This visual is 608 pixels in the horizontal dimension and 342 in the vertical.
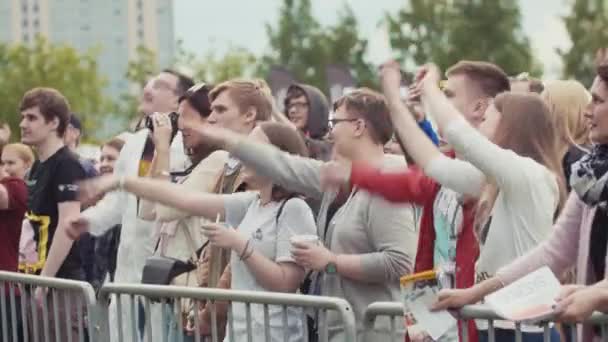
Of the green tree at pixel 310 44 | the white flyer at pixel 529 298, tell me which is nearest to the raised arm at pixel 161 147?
the white flyer at pixel 529 298

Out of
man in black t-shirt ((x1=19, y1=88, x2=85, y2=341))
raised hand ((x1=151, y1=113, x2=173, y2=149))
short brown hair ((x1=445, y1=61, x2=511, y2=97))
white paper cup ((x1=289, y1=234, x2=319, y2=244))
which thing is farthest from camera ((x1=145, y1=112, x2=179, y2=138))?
short brown hair ((x1=445, y1=61, x2=511, y2=97))

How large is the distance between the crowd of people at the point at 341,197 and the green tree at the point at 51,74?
56.0 m

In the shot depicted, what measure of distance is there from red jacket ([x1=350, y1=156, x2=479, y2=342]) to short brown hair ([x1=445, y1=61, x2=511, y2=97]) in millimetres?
559

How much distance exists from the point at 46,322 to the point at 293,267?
183 centimetres

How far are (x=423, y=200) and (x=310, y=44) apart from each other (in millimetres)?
55440

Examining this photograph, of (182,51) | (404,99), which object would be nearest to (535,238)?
(404,99)

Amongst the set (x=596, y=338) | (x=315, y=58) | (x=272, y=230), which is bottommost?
(x=596, y=338)

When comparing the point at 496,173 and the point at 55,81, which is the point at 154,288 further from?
the point at 55,81

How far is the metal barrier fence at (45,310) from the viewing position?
8461 millimetres

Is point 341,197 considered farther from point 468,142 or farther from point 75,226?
point 468,142

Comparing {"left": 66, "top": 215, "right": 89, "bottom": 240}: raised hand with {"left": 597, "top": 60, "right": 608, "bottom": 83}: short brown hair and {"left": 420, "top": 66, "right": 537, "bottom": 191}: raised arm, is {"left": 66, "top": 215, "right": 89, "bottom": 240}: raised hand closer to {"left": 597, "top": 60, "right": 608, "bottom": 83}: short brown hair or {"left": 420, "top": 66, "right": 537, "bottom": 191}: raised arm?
{"left": 420, "top": 66, "right": 537, "bottom": 191}: raised arm

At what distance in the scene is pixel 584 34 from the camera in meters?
49.7

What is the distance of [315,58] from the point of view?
61.9 metres

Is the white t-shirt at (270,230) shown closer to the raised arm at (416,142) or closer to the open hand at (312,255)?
the open hand at (312,255)
